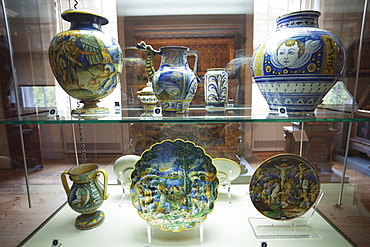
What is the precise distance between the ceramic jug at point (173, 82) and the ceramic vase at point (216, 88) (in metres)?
0.09

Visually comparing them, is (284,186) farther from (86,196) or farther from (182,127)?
(86,196)

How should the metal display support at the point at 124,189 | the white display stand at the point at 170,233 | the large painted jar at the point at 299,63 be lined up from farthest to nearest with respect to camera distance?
the metal display support at the point at 124,189 → the white display stand at the point at 170,233 → the large painted jar at the point at 299,63

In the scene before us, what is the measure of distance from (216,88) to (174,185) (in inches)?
13.8

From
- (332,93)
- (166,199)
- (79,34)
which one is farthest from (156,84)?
(332,93)

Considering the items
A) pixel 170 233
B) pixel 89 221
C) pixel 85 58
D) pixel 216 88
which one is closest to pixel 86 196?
pixel 89 221

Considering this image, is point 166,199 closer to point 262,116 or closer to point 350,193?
point 262,116

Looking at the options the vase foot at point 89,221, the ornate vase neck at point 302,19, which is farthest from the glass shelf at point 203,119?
the vase foot at point 89,221

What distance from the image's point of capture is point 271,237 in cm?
73

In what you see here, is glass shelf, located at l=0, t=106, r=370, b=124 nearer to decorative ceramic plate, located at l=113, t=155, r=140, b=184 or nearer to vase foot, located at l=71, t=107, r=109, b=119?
vase foot, located at l=71, t=107, r=109, b=119

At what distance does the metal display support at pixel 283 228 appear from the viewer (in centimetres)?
74

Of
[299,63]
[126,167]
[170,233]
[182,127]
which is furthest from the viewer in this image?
[182,127]

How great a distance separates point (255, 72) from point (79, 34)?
1.63 ft

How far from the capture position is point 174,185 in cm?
78

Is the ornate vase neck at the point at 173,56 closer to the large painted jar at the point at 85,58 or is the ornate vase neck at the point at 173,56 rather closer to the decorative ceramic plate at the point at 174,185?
the large painted jar at the point at 85,58
